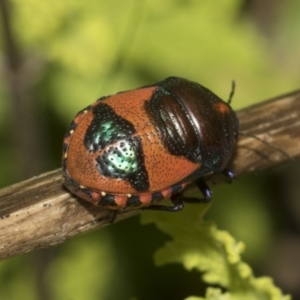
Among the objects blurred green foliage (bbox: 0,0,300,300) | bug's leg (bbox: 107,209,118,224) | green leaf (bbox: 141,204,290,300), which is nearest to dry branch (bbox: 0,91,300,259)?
bug's leg (bbox: 107,209,118,224)

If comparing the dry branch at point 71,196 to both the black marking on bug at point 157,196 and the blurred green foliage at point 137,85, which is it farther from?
the blurred green foliage at point 137,85

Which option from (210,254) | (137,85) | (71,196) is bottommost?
(137,85)

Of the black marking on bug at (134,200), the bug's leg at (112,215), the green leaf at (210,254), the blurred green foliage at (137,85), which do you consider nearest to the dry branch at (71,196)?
the bug's leg at (112,215)

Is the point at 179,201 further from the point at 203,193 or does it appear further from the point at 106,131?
the point at 106,131

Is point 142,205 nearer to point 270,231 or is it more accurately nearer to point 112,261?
point 112,261

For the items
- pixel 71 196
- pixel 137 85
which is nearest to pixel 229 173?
pixel 71 196

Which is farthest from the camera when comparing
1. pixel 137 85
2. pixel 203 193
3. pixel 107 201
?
pixel 137 85

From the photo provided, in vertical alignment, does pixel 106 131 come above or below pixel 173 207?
above
